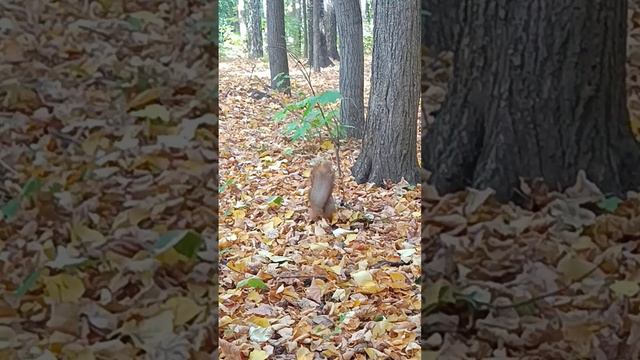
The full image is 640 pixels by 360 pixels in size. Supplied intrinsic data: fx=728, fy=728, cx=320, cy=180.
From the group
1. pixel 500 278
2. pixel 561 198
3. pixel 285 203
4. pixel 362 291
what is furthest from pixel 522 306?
pixel 285 203

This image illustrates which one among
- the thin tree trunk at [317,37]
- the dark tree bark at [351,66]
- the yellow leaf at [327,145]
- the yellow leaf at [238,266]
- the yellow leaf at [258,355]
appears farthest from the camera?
the thin tree trunk at [317,37]

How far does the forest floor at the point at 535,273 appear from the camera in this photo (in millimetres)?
1083

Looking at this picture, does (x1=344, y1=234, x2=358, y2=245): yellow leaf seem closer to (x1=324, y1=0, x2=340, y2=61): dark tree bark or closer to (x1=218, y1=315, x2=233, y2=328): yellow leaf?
(x1=218, y1=315, x2=233, y2=328): yellow leaf

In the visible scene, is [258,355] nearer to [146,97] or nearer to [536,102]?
[146,97]

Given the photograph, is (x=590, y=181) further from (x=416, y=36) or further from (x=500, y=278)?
(x=416, y=36)

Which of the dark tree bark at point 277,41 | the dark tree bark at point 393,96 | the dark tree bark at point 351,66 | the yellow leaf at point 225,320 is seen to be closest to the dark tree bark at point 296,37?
the dark tree bark at point 277,41

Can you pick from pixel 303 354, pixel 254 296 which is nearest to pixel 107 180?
pixel 303 354

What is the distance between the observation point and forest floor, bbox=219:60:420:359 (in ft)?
5.77

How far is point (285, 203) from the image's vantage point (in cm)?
318

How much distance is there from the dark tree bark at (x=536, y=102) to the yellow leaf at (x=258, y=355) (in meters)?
0.77

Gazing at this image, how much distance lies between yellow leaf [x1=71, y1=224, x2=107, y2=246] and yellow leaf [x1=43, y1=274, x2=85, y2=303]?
60mm

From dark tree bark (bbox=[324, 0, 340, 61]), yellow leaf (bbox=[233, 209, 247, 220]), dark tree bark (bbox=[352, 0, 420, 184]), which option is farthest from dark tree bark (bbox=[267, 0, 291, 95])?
yellow leaf (bbox=[233, 209, 247, 220])

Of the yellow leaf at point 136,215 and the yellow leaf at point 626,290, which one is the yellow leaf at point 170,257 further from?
the yellow leaf at point 626,290

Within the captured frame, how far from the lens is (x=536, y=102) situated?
107 cm
